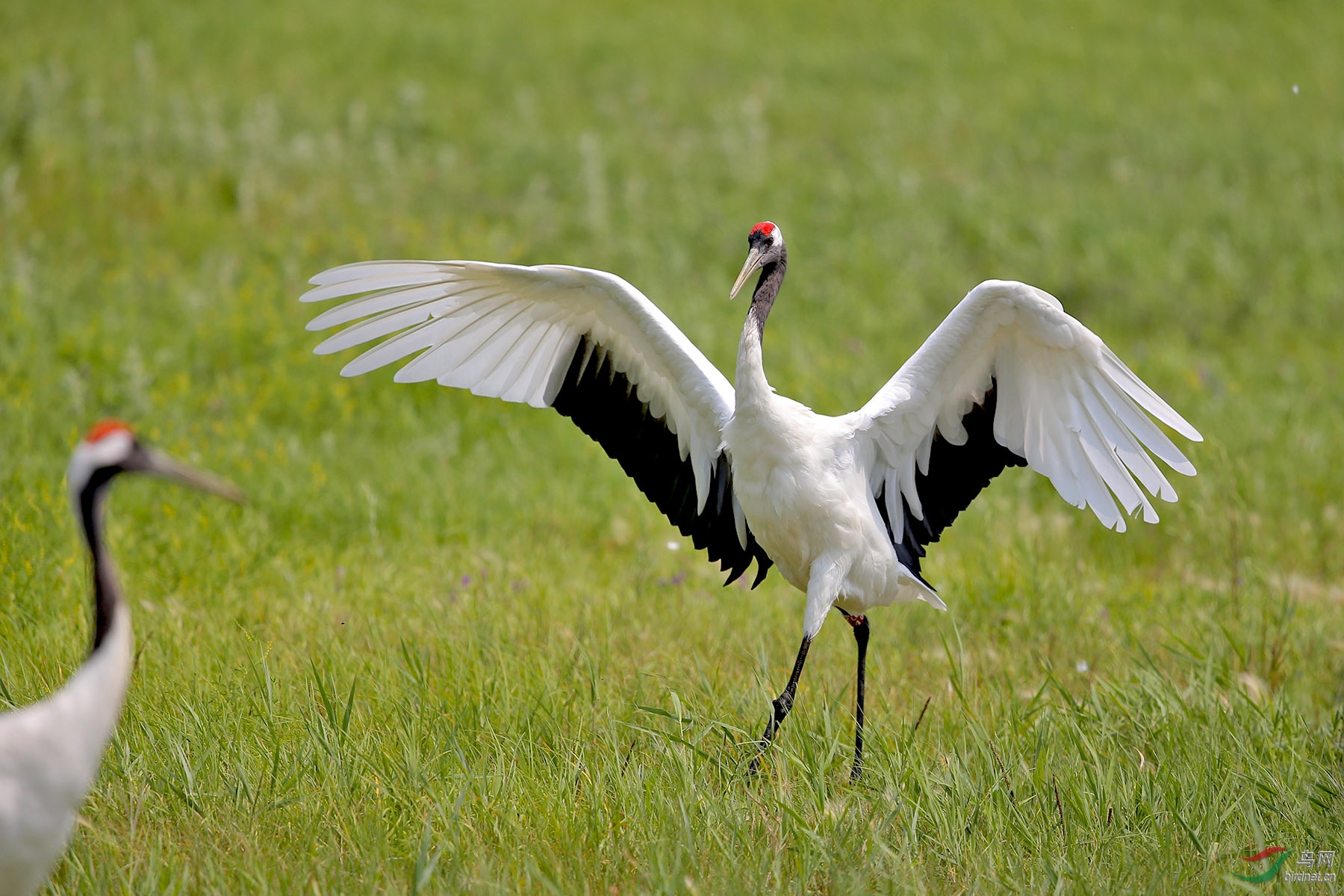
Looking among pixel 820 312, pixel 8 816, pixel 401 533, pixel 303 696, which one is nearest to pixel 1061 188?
pixel 820 312

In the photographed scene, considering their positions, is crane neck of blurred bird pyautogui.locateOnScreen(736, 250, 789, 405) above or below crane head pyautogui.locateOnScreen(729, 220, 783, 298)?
below

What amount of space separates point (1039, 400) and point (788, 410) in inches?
33.1

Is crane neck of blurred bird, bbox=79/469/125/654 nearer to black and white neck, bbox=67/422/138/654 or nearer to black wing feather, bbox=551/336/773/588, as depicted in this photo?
black and white neck, bbox=67/422/138/654

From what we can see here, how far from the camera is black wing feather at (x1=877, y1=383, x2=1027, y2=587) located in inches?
165

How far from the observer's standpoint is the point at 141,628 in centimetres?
426

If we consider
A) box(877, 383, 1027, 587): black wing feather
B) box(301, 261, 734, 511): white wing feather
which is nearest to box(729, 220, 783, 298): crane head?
box(301, 261, 734, 511): white wing feather

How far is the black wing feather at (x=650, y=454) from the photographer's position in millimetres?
4469

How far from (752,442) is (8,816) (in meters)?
2.36

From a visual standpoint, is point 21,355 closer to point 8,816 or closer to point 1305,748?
point 8,816

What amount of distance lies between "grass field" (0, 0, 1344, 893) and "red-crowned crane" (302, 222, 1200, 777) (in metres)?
0.45

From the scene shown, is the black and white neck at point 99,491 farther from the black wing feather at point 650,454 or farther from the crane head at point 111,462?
the black wing feather at point 650,454

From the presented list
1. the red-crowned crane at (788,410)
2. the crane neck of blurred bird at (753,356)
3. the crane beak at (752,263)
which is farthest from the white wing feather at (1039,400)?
Result: the crane beak at (752,263)

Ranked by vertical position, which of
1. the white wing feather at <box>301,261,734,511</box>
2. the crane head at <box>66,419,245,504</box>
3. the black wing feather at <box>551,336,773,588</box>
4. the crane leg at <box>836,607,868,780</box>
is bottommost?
the crane leg at <box>836,607,868,780</box>

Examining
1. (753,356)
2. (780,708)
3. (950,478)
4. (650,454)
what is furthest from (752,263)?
(780,708)
